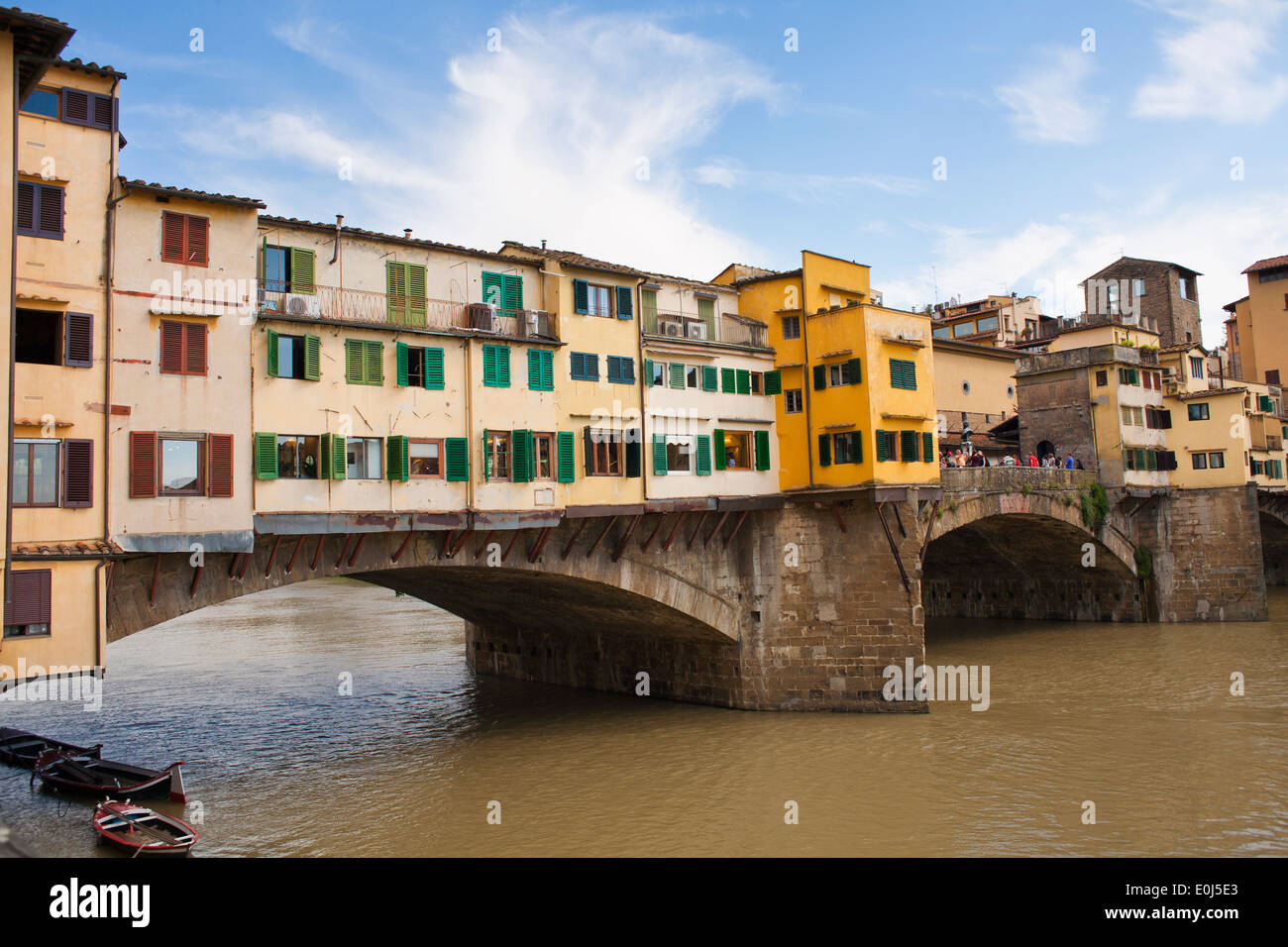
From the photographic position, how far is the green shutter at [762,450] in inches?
1257

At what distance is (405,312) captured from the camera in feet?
81.7

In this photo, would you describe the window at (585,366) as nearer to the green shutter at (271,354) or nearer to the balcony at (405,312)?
the balcony at (405,312)

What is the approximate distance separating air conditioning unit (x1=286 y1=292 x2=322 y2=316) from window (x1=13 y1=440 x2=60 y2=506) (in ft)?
19.8

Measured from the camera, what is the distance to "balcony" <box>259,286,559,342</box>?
2266 cm

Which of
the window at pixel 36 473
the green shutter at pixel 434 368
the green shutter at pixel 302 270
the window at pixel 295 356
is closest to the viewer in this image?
the window at pixel 36 473

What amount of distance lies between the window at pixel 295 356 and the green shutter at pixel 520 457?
5.61m

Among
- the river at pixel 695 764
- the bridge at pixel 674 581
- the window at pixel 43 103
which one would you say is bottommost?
the river at pixel 695 764

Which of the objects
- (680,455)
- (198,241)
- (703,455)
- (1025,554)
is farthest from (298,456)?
(1025,554)

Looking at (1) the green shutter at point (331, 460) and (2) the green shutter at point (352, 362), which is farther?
(2) the green shutter at point (352, 362)

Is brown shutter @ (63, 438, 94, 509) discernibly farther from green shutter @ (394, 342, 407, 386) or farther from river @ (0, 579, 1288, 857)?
river @ (0, 579, 1288, 857)

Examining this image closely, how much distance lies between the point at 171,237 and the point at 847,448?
20579mm

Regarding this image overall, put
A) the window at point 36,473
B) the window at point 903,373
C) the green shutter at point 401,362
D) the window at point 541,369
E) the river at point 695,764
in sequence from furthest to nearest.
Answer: the window at point 903,373, the window at point 541,369, the green shutter at point 401,362, the river at point 695,764, the window at point 36,473

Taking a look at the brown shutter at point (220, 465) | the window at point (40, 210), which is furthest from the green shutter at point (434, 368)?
the window at point (40, 210)

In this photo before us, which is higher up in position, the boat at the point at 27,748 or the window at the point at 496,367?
the window at the point at 496,367
